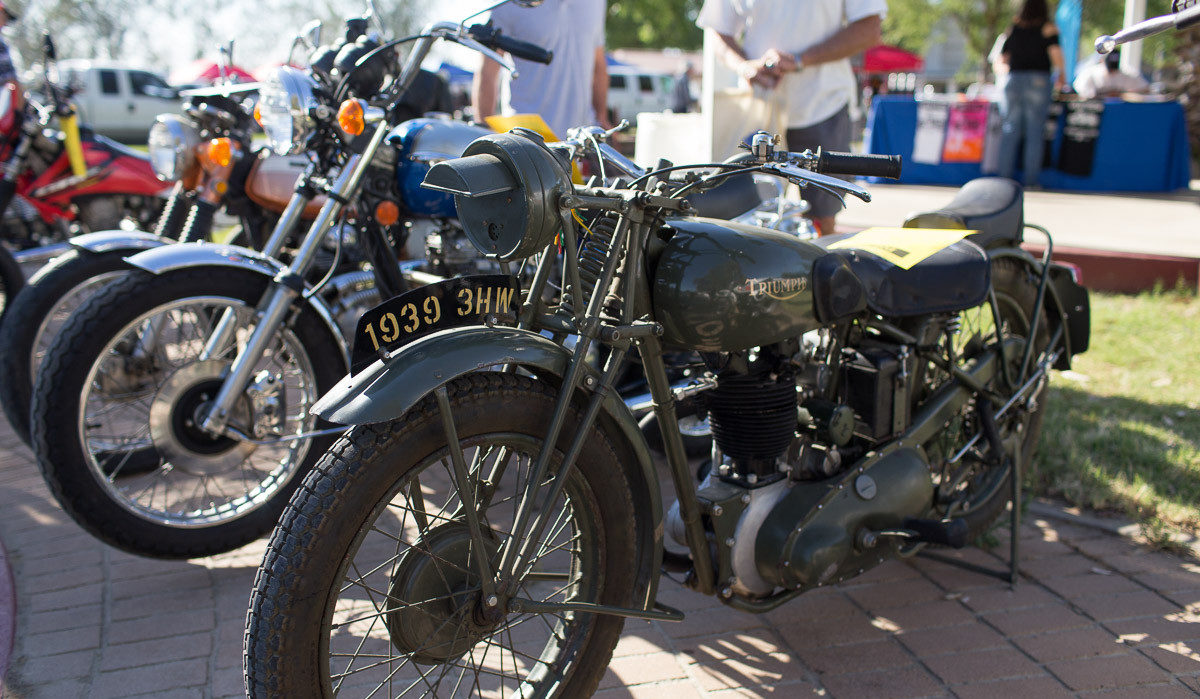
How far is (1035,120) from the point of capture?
998cm

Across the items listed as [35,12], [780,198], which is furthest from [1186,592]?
[35,12]

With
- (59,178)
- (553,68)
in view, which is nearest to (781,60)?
(553,68)

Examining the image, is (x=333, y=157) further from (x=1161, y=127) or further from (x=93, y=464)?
(x=1161, y=127)

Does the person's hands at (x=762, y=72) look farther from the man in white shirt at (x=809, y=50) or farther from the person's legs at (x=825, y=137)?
the person's legs at (x=825, y=137)

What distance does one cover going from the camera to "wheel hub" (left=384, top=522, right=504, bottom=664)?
1865 mm

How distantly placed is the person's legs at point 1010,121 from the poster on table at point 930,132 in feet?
2.42

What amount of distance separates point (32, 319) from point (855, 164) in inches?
111

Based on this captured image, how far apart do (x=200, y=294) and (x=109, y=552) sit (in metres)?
0.93

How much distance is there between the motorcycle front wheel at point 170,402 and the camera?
2.68 meters

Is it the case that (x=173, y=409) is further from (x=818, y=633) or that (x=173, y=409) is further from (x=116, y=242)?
(x=818, y=633)

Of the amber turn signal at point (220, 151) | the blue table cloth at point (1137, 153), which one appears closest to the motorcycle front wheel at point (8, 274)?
the amber turn signal at point (220, 151)

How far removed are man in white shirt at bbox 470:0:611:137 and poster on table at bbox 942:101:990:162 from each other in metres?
7.56

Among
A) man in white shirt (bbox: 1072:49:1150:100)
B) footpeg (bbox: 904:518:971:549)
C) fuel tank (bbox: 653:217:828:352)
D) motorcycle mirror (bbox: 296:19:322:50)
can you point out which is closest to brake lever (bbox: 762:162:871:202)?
fuel tank (bbox: 653:217:828:352)

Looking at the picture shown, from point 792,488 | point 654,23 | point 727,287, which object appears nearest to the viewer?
point 727,287
